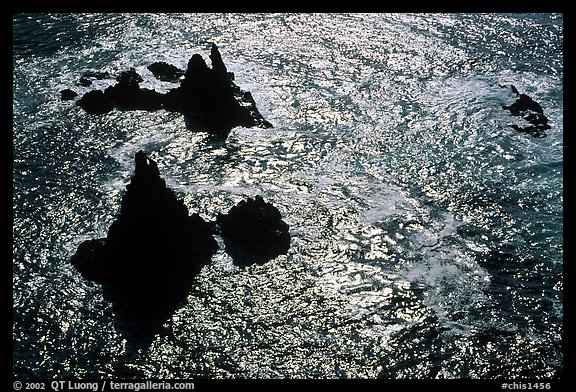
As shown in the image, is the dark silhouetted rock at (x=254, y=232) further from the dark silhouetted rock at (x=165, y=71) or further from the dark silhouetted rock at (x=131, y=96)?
the dark silhouetted rock at (x=165, y=71)

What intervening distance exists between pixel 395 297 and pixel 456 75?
59721mm

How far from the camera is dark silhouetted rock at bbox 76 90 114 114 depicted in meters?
110

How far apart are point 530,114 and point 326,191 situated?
39685 mm

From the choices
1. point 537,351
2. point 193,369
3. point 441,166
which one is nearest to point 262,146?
point 441,166

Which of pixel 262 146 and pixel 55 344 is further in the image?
pixel 262 146

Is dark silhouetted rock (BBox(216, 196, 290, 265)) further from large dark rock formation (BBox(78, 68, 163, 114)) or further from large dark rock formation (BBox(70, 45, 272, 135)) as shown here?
large dark rock formation (BBox(78, 68, 163, 114))

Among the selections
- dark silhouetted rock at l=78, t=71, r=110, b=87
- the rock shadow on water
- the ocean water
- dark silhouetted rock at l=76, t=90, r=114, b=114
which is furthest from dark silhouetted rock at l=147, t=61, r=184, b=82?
the rock shadow on water

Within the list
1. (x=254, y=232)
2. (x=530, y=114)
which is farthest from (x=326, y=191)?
(x=530, y=114)

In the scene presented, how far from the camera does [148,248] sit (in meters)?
77.6

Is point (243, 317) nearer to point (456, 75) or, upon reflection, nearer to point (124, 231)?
point (124, 231)

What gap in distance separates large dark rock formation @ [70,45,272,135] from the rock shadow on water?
3155 centimetres

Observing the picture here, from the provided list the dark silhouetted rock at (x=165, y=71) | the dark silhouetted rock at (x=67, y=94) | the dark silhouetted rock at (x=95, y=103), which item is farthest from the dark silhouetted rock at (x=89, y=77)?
the dark silhouetted rock at (x=165, y=71)

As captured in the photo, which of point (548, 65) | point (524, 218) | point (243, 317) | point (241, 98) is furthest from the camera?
point (548, 65)

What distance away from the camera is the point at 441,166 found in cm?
9512
